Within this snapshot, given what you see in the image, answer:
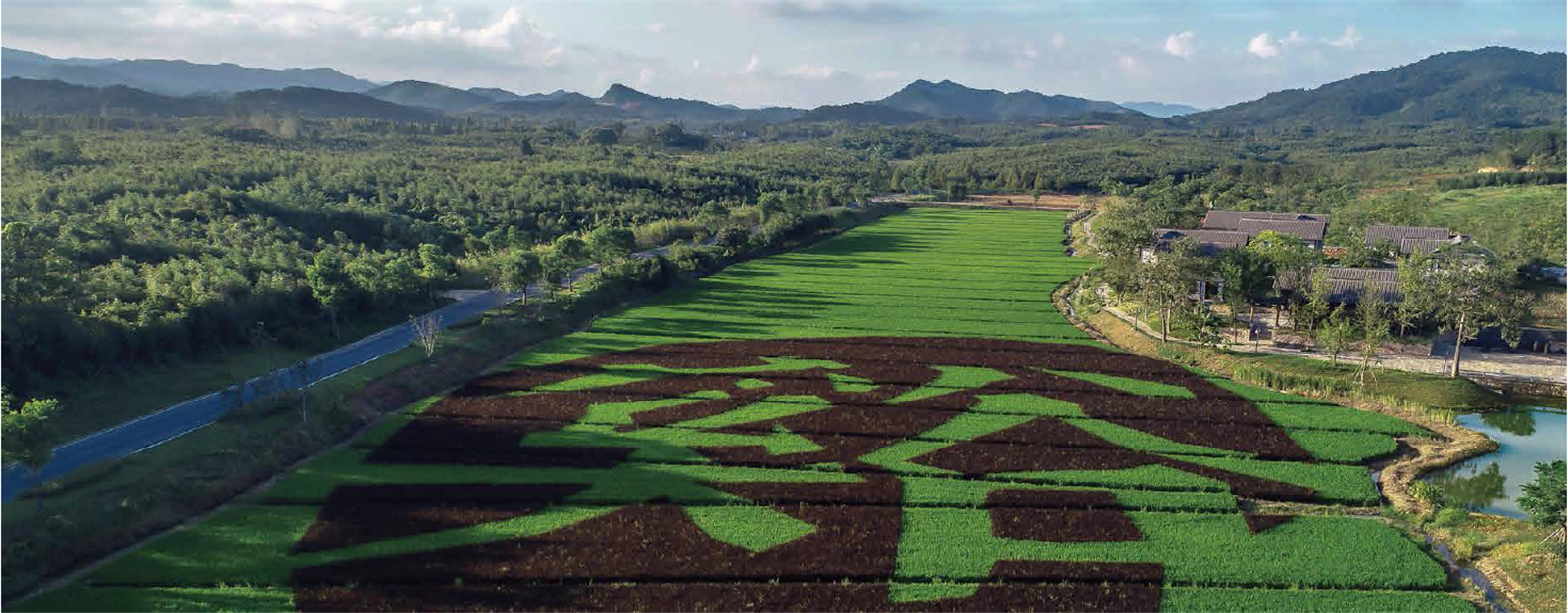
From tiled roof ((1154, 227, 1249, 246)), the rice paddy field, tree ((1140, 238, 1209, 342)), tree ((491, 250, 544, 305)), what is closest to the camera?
the rice paddy field

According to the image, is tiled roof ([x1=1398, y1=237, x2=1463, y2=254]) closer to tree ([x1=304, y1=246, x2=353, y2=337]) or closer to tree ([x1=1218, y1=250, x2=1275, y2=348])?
tree ([x1=1218, y1=250, x2=1275, y2=348])

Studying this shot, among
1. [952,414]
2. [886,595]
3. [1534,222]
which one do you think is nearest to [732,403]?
[952,414]

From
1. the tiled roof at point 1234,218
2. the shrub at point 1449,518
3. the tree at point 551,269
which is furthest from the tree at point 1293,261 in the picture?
the tree at point 551,269

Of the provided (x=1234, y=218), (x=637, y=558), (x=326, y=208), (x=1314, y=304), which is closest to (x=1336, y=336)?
(x=1314, y=304)

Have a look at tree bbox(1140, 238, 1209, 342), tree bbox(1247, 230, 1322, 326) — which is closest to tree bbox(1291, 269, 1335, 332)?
tree bbox(1247, 230, 1322, 326)

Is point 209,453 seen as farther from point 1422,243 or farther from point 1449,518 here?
point 1422,243

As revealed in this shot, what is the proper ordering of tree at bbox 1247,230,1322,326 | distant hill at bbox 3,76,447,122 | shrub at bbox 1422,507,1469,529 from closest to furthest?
shrub at bbox 1422,507,1469,529 → tree at bbox 1247,230,1322,326 → distant hill at bbox 3,76,447,122

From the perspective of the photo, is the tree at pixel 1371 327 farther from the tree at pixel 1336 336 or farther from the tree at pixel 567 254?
the tree at pixel 567 254
